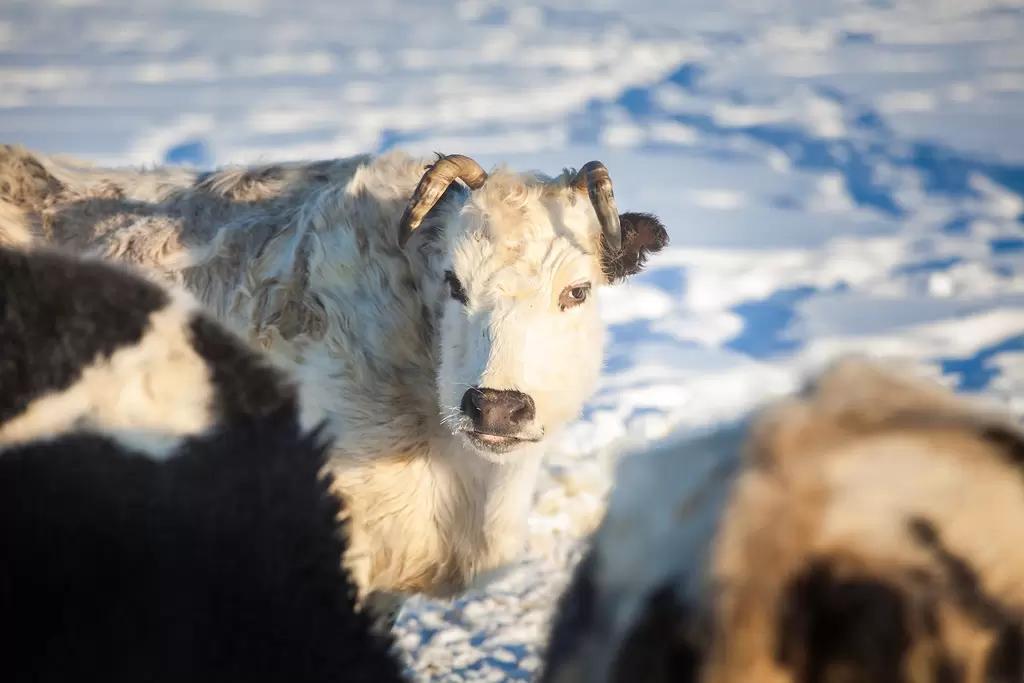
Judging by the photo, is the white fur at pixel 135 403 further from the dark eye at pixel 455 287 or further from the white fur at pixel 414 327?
the dark eye at pixel 455 287

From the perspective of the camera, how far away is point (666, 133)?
1878 cm

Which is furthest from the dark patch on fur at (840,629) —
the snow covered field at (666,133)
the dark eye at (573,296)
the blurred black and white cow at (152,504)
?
the snow covered field at (666,133)

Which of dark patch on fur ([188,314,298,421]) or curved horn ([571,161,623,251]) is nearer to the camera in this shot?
dark patch on fur ([188,314,298,421])

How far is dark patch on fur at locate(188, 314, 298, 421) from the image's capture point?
1.44 m

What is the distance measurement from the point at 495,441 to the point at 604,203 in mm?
1242

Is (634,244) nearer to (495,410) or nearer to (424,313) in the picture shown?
(424,313)

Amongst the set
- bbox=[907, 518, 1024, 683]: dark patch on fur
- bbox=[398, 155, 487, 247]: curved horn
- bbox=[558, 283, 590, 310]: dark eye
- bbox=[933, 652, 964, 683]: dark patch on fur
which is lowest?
bbox=[933, 652, 964, 683]: dark patch on fur

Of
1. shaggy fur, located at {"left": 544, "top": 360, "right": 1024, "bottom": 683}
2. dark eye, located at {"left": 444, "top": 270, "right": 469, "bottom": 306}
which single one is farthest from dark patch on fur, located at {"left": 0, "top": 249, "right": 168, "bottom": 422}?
dark eye, located at {"left": 444, "top": 270, "right": 469, "bottom": 306}

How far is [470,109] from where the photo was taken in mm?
18812

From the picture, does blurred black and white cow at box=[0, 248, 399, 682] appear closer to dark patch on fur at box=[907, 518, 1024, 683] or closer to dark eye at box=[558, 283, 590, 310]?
dark patch on fur at box=[907, 518, 1024, 683]

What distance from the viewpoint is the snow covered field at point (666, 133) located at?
10141 mm

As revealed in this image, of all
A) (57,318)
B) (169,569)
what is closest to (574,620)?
(169,569)

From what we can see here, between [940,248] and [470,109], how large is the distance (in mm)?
8519

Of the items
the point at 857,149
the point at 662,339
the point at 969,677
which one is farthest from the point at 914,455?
the point at 857,149
